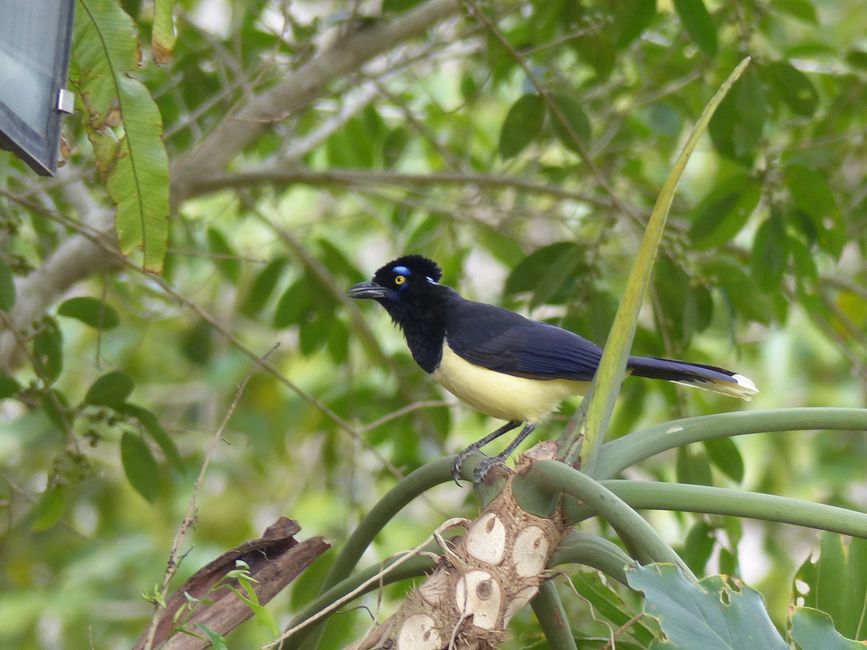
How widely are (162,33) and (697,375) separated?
141 cm

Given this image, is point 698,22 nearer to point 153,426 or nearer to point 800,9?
point 800,9

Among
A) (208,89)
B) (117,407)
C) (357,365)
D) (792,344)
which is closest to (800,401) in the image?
(792,344)

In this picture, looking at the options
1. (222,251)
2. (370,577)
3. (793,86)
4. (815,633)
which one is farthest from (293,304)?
(815,633)

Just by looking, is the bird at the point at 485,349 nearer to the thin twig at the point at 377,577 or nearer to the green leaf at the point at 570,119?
the green leaf at the point at 570,119

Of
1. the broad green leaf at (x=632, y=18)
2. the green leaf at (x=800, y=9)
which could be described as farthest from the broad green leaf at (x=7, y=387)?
the green leaf at (x=800, y=9)

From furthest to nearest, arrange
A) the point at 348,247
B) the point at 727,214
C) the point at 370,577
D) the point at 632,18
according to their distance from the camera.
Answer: the point at 348,247 < the point at 727,214 < the point at 632,18 < the point at 370,577

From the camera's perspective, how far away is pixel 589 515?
174cm

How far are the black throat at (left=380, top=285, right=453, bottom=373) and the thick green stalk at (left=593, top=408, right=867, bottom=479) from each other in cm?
168

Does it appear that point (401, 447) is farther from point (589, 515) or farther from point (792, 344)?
point (792, 344)

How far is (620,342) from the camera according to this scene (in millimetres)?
1760

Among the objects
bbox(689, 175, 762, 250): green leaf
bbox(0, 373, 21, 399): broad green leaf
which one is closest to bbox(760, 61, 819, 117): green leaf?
bbox(689, 175, 762, 250): green leaf

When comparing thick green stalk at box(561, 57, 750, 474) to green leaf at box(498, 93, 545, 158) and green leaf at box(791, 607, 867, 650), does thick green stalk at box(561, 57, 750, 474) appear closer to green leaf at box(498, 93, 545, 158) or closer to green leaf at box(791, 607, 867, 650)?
green leaf at box(791, 607, 867, 650)

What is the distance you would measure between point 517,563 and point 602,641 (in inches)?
19.1

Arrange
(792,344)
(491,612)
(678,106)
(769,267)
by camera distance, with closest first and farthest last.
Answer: (491,612)
(769,267)
(678,106)
(792,344)
